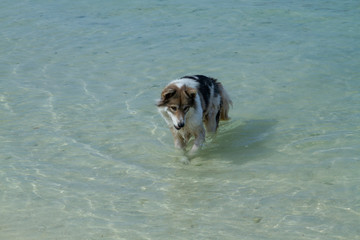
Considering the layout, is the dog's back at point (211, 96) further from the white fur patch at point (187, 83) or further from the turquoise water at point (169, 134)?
the turquoise water at point (169, 134)

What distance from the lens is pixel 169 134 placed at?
975cm

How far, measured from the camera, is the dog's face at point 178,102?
8.24 meters

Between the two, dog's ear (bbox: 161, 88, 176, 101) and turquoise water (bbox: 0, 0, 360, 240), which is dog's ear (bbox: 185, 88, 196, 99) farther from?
turquoise water (bbox: 0, 0, 360, 240)

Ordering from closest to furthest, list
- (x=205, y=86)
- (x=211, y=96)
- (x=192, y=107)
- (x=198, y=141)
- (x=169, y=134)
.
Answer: (x=192, y=107), (x=198, y=141), (x=205, y=86), (x=211, y=96), (x=169, y=134)

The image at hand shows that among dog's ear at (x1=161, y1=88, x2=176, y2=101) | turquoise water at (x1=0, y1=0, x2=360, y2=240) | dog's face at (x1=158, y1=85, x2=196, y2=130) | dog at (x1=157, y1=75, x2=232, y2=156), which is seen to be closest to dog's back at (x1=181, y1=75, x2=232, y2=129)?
dog at (x1=157, y1=75, x2=232, y2=156)

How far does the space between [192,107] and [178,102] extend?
306 millimetres

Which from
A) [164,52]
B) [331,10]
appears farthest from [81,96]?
[331,10]

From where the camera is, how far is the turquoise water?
22.5 ft

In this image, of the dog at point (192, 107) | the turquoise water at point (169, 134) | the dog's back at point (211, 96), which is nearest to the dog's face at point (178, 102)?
the dog at point (192, 107)

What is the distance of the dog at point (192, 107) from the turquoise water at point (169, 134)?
1.03 ft

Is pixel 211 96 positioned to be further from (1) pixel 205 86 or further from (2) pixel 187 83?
(2) pixel 187 83

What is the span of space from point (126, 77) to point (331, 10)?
326 inches

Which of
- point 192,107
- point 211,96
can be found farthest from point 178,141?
point 211,96

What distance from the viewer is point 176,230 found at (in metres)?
6.57
